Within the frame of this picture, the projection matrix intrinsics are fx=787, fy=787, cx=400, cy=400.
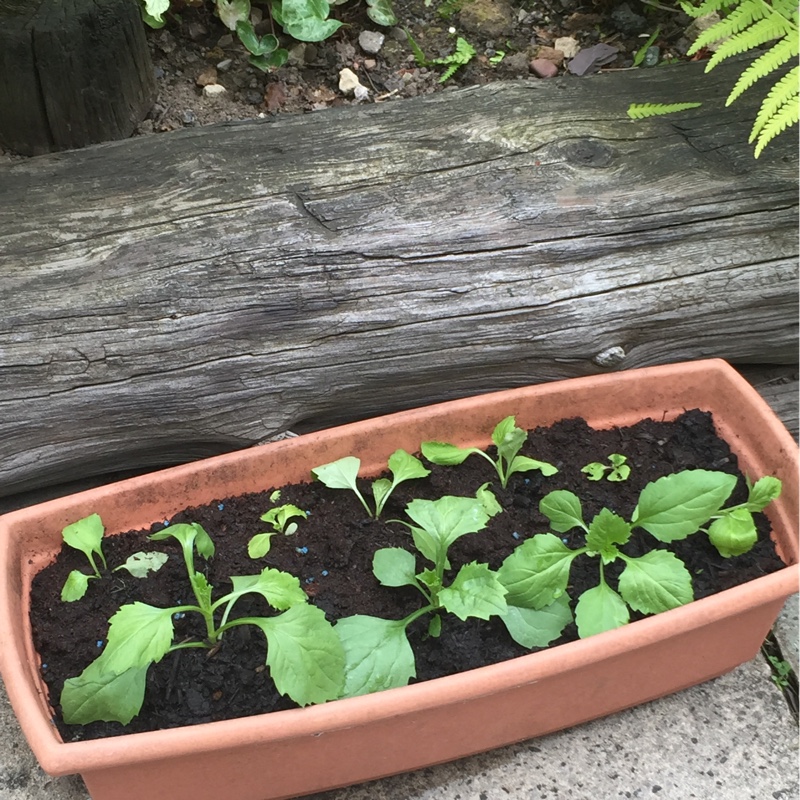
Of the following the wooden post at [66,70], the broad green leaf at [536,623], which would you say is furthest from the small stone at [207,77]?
the broad green leaf at [536,623]

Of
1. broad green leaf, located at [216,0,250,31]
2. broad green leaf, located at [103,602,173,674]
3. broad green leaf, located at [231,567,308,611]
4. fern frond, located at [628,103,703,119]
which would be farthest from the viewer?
broad green leaf, located at [216,0,250,31]

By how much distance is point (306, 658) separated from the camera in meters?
1.09

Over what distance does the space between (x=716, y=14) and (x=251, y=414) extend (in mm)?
1643

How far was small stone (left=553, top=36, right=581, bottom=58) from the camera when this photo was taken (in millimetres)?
2115

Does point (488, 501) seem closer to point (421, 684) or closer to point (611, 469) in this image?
point (611, 469)

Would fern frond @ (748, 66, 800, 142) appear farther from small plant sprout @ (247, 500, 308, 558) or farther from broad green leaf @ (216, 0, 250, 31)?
broad green leaf @ (216, 0, 250, 31)

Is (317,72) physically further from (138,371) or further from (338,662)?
(338,662)

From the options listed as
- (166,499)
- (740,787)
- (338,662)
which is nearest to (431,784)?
(338,662)

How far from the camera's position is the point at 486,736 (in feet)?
4.13

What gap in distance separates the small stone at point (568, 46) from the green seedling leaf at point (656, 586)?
1.47 m

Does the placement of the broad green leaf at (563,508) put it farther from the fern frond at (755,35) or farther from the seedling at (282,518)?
the fern frond at (755,35)

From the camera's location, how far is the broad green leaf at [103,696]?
1112mm

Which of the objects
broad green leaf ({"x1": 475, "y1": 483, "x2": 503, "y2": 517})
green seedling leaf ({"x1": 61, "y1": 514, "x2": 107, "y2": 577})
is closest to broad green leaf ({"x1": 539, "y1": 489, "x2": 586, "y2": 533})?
broad green leaf ({"x1": 475, "y1": 483, "x2": 503, "y2": 517})

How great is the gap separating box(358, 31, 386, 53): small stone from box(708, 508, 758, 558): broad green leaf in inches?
60.6
